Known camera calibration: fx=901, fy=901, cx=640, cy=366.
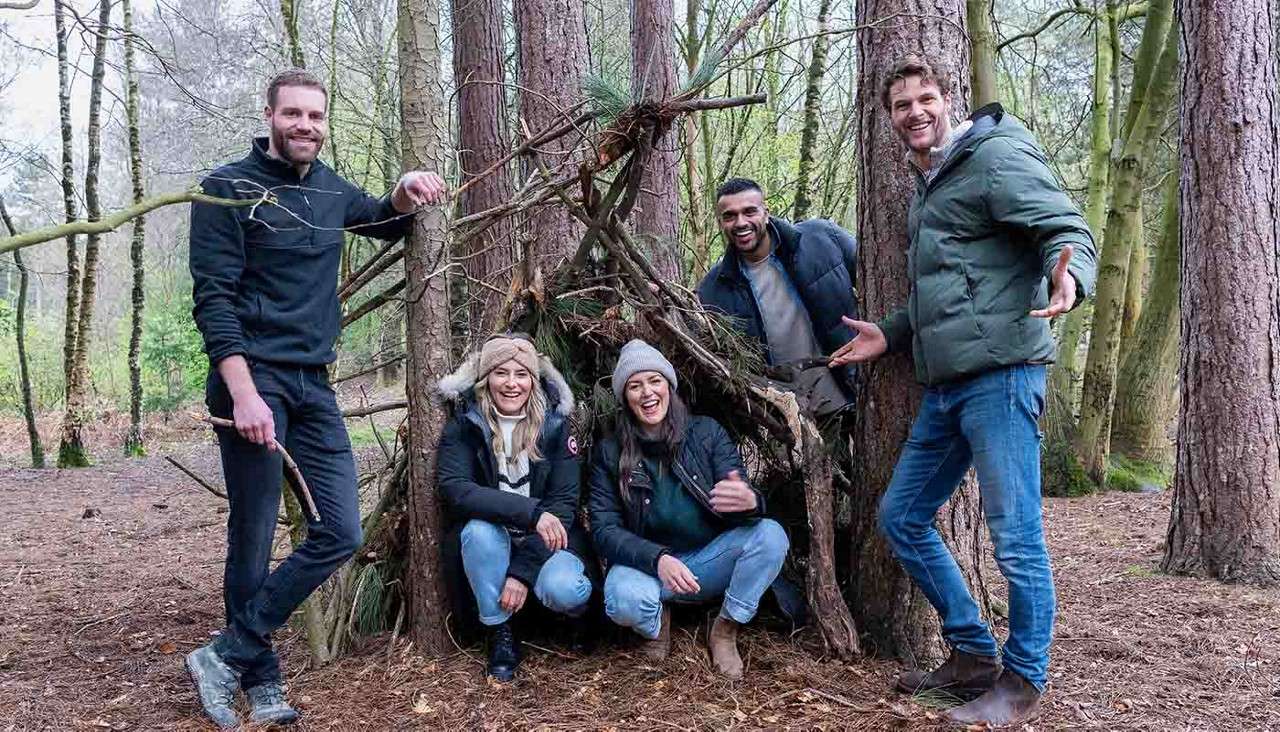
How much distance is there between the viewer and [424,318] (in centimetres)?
354

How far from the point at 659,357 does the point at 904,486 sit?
105 cm

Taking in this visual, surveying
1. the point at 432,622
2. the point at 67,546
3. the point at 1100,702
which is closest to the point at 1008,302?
the point at 1100,702

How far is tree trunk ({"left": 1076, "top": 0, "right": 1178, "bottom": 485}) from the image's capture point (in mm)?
7367

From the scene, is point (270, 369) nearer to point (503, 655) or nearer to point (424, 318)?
point (424, 318)

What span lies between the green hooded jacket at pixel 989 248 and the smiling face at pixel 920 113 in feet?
0.33

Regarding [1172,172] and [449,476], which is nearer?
[449,476]

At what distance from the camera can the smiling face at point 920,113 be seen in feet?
9.51

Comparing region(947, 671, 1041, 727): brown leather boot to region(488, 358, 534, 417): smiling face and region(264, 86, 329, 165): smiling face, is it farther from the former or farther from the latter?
region(264, 86, 329, 165): smiling face

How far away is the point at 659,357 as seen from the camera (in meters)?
3.57

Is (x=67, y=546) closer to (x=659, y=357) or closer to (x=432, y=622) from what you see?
(x=432, y=622)

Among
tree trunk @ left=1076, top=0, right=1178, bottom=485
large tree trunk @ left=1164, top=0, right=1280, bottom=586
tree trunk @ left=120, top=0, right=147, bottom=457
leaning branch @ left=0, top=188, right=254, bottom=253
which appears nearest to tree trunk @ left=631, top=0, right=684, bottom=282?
leaning branch @ left=0, top=188, right=254, bottom=253

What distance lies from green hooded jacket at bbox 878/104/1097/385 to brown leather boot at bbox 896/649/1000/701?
98 cm

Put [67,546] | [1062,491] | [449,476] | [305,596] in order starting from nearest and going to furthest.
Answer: [305,596], [449,476], [67,546], [1062,491]

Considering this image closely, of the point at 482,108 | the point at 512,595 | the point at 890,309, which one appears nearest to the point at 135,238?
the point at 482,108
